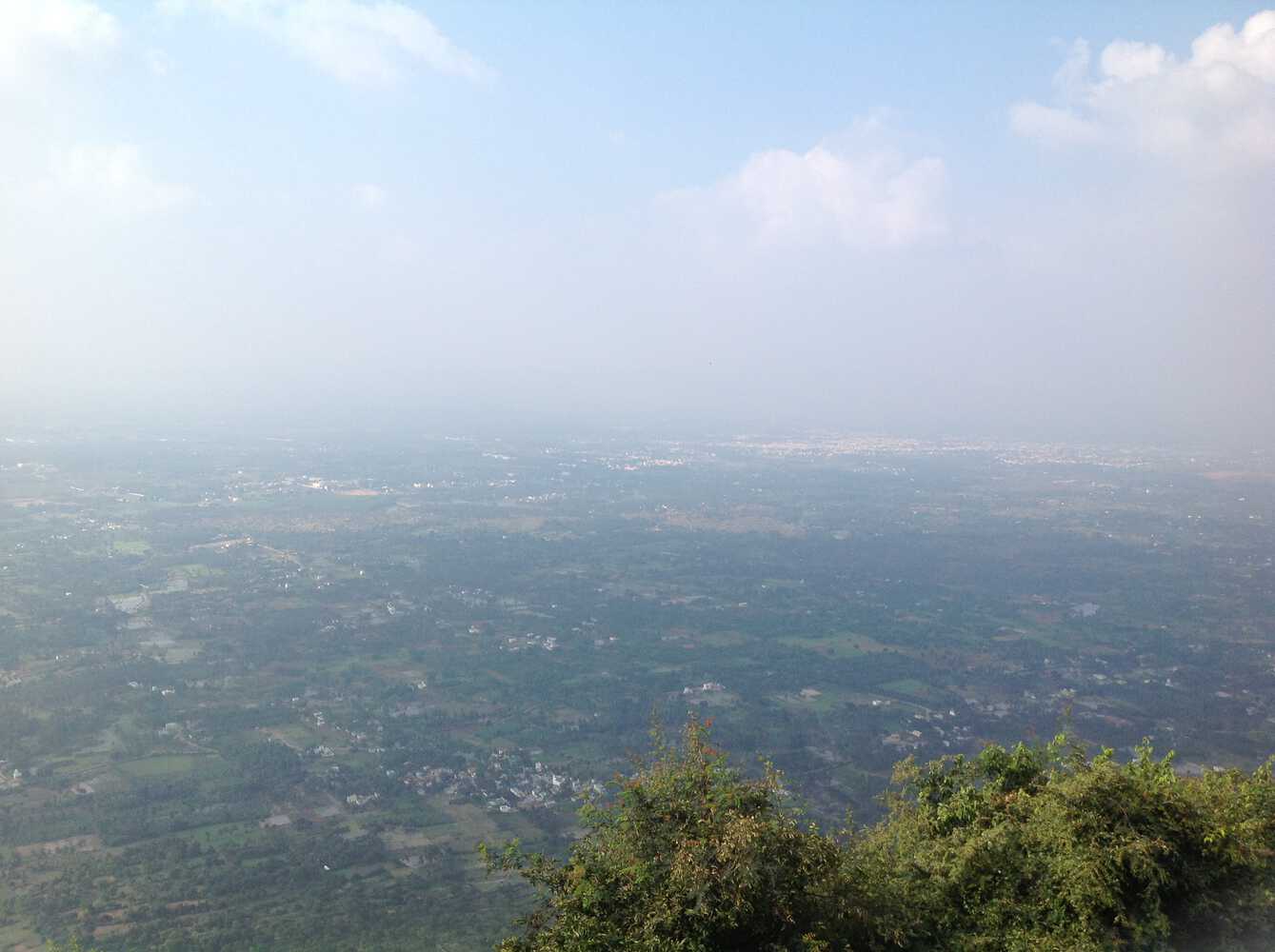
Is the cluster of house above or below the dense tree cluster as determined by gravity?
below

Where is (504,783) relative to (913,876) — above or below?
below

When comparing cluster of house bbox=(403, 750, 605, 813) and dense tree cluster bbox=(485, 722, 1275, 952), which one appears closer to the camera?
dense tree cluster bbox=(485, 722, 1275, 952)

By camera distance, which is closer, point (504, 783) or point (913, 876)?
point (913, 876)

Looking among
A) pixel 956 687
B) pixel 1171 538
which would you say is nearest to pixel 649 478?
pixel 1171 538

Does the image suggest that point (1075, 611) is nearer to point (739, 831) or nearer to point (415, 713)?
point (415, 713)

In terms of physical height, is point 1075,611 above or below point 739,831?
below

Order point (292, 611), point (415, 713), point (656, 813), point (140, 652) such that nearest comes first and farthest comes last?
1. point (656, 813)
2. point (415, 713)
3. point (140, 652)
4. point (292, 611)

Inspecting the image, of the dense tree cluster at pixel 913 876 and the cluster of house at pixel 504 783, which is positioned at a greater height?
the dense tree cluster at pixel 913 876

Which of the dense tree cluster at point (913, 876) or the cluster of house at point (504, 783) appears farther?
the cluster of house at point (504, 783)
